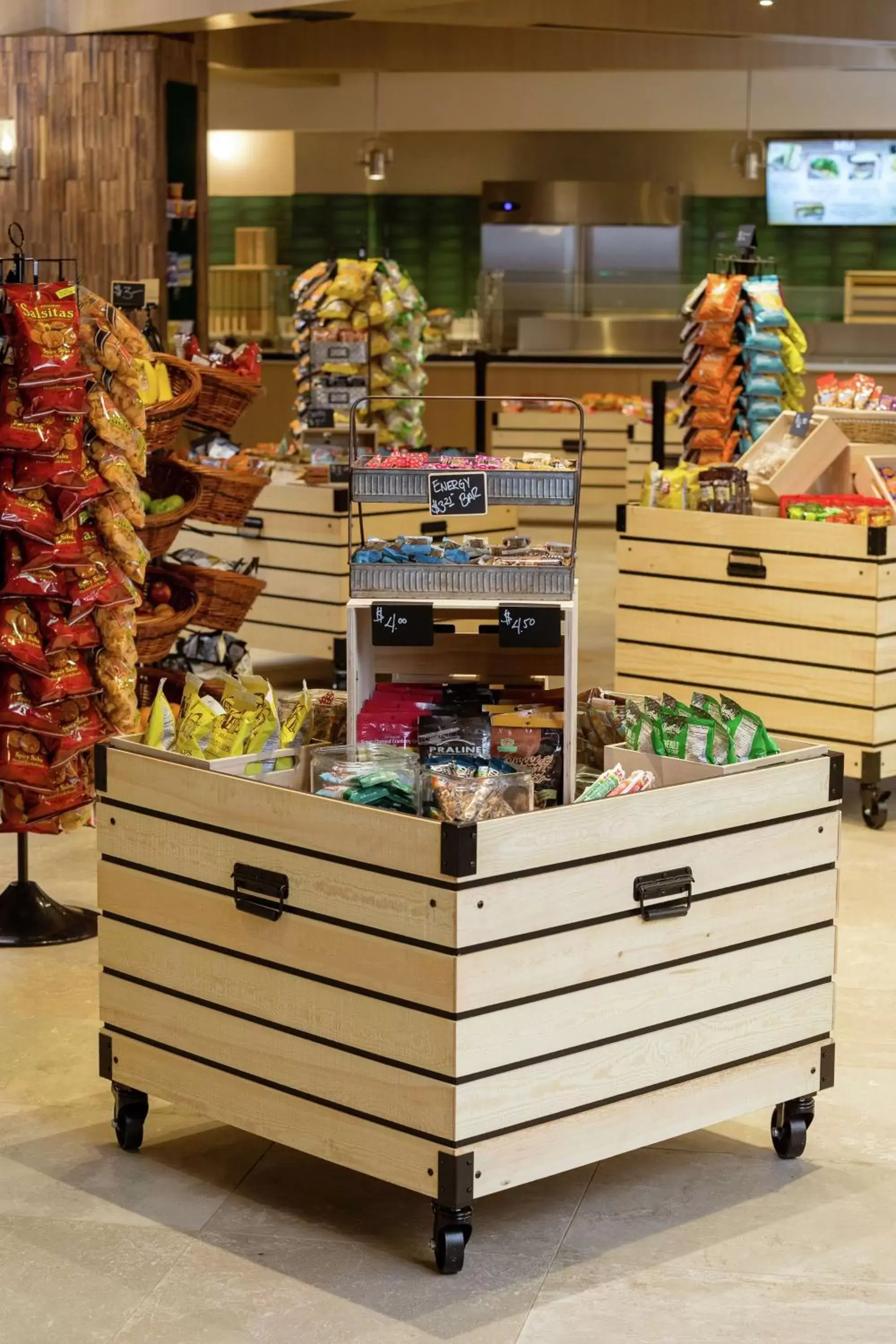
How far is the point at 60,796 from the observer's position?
191 inches

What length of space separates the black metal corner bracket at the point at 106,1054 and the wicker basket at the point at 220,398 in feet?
8.82

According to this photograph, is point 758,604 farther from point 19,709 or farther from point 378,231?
point 378,231

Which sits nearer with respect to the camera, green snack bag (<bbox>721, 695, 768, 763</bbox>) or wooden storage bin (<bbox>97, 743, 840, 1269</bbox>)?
wooden storage bin (<bbox>97, 743, 840, 1269</bbox>)

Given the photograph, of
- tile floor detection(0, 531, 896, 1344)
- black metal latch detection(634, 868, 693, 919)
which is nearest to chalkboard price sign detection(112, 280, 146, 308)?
tile floor detection(0, 531, 896, 1344)

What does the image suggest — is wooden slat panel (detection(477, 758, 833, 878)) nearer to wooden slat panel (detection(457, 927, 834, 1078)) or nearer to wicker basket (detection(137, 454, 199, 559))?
wooden slat panel (detection(457, 927, 834, 1078))

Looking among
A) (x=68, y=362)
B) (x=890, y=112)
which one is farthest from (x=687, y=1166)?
(x=890, y=112)

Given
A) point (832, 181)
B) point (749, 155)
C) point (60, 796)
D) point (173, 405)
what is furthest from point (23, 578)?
point (832, 181)

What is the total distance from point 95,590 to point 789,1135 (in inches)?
84.5

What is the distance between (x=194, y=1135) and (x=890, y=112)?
48.3 ft

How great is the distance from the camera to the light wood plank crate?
26.8 ft

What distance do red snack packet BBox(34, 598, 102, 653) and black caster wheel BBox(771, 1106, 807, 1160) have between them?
2057mm

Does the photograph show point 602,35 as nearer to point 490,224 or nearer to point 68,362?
point 490,224

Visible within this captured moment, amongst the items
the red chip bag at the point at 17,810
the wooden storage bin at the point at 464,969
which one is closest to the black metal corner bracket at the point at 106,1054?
the wooden storage bin at the point at 464,969

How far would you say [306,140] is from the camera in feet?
58.1
